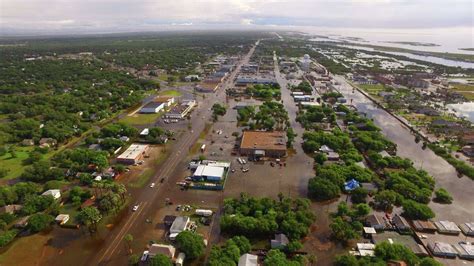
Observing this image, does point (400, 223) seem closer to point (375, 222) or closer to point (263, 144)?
point (375, 222)

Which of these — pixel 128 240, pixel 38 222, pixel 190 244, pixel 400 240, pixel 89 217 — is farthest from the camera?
pixel 38 222

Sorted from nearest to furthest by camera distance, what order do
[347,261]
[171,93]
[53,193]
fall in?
[347,261] → [53,193] → [171,93]

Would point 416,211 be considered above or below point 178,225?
above

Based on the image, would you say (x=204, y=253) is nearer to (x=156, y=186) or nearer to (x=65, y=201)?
(x=156, y=186)

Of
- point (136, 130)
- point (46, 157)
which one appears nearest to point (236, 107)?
point (136, 130)

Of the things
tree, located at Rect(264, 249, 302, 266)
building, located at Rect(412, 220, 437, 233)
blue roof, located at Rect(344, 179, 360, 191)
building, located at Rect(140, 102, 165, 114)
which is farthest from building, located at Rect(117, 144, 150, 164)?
building, located at Rect(412, 220, 437, 233)

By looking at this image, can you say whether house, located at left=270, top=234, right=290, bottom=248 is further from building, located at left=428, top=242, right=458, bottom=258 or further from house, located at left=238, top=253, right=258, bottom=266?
building, located at left=428, top=242, right=458, bottom=258

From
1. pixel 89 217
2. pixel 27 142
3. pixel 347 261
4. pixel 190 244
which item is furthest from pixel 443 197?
pixel 27 142

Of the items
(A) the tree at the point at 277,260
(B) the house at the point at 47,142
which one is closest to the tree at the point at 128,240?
(A) the tree at the point at 277,260
